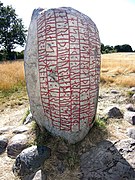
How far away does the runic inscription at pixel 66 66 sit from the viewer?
3.90m

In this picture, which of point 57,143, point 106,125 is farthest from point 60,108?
point 106,125

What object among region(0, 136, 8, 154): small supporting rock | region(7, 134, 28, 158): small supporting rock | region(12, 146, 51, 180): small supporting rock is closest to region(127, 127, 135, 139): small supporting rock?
region(12, 146, 51, 180): small supporting rock

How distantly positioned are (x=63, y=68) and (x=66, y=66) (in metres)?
0.05

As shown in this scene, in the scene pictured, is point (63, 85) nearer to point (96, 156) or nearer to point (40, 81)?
point (40, 81)

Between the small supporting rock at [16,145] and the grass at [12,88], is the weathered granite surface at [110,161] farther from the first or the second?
the grass at [12,88]

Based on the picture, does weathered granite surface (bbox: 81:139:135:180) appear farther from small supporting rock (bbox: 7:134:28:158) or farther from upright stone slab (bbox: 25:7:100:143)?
small supporting rock (bbox: 7:134:28:158)

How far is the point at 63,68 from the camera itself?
3904 millimetres

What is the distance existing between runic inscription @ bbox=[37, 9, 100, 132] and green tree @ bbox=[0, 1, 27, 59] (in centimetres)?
2653

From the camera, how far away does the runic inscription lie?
3904 mm

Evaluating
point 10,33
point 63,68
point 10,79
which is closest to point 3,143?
point 63,68

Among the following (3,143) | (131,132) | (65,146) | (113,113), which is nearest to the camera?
(65,146)

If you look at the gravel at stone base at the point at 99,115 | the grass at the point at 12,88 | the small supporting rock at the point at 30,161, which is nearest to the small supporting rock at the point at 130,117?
the gravel at stone base at the point at 99,115

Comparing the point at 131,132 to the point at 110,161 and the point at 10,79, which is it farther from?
the point at 10,79

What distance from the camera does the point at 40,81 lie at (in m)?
4.07
